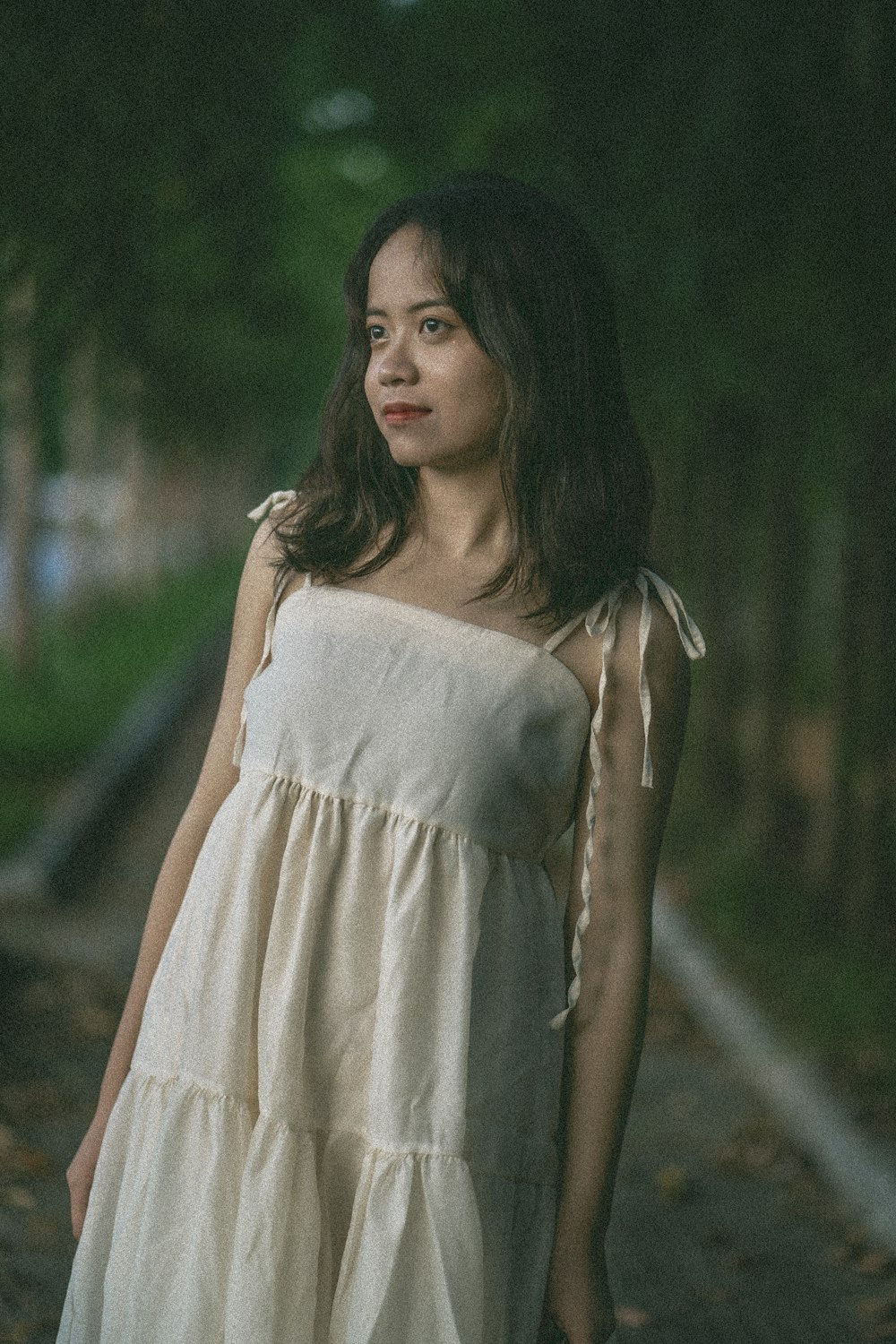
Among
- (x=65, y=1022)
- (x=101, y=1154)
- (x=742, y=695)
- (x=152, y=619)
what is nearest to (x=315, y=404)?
(x=152, y=619)

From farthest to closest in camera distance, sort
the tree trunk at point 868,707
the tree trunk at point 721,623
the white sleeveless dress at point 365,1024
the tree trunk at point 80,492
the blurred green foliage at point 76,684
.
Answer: the tree trunk at point 80,492 → the blurred green foliage at point 76,684 → the tree trunk at point 721,623 → the tree trunk at point 868,707 → the white sleeveless dress at point 365,1024

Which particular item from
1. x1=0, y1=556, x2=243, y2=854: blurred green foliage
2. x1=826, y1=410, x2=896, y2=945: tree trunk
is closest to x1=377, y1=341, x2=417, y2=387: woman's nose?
x1=826, y1=410, x2=896, y2=945: tree trunk

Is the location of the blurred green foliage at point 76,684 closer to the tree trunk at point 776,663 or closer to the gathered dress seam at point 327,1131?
the tree trunk at point 776,663

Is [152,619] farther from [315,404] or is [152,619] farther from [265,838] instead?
[265,838]

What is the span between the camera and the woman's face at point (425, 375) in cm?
211

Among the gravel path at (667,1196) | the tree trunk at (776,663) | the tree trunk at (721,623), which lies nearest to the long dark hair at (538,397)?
the gravel path at (667,1196)

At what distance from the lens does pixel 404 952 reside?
2.00 metres

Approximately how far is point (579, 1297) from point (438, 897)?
598mm

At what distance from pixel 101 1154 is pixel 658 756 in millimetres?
987

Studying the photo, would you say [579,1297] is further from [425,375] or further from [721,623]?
[721,623]

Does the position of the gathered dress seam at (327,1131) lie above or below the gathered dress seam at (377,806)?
below

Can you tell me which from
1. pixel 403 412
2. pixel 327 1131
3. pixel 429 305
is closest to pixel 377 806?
pixel 327 1131

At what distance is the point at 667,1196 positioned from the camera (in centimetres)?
484

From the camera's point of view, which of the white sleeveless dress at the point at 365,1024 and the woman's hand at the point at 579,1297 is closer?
the white sleeveless dress at the point at 365,1024
